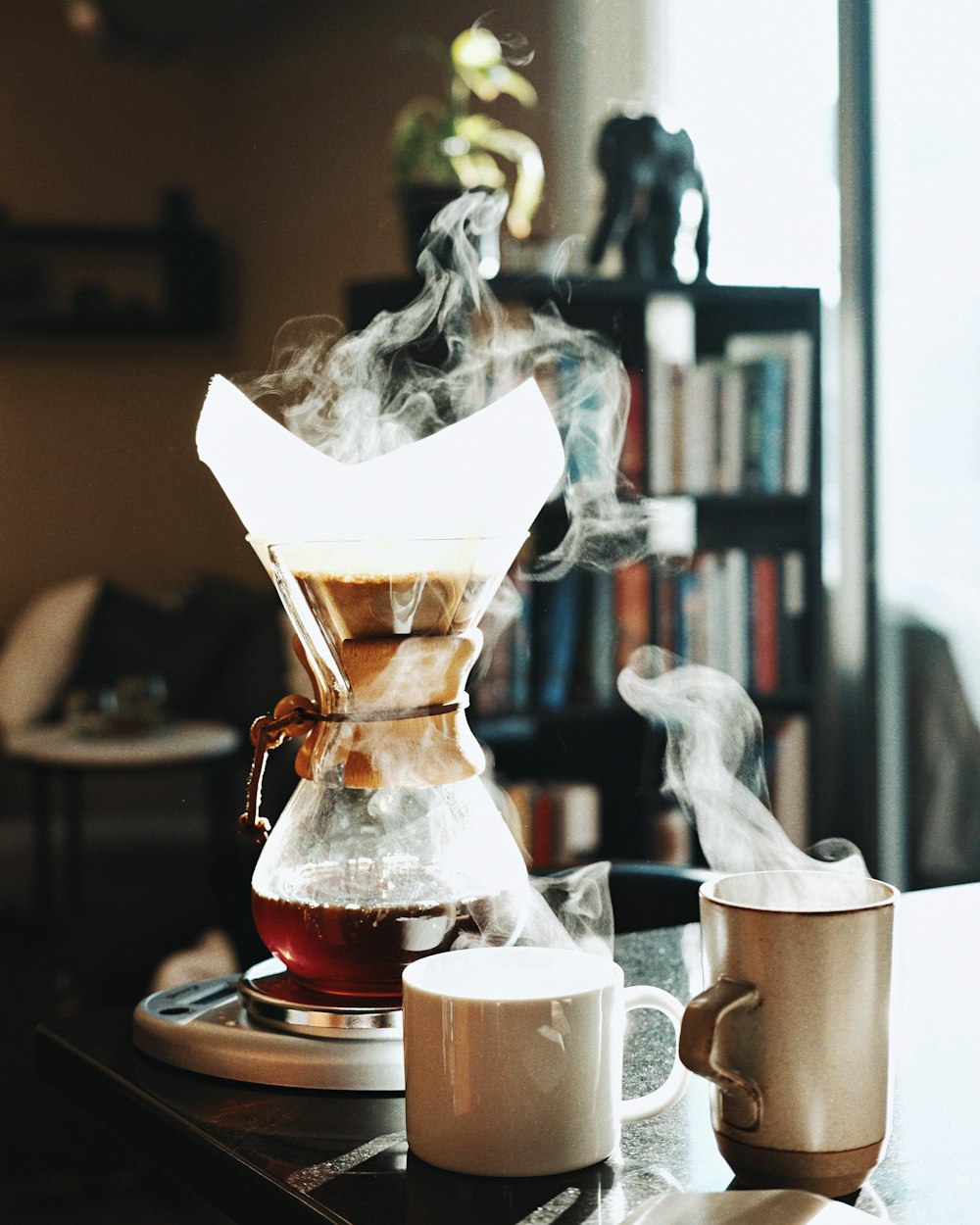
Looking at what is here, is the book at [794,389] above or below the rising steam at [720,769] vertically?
above

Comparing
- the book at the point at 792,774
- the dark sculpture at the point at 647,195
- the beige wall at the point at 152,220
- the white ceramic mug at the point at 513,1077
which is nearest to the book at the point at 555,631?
the book at the point at 792,774

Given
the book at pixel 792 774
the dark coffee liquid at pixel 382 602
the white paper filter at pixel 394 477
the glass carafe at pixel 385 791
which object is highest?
the white paper filter at pixel 394 477

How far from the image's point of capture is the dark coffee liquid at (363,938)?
0.74 meters

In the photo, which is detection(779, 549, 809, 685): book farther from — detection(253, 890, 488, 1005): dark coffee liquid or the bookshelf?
detection(253, 890, 488, 1005): dark coffee liquid

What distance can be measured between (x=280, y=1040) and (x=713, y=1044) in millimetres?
235

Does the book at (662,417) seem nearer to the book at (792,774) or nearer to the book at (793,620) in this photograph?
the book at (793,620)

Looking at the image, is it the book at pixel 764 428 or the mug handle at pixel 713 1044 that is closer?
the mug handle at pixel 713 1044

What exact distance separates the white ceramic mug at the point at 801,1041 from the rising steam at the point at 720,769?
139 mm

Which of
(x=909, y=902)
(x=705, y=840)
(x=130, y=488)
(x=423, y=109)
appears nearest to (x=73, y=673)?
(x=130, y=488)

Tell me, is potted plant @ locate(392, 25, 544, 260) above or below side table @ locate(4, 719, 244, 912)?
above

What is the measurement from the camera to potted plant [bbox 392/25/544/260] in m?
3.03

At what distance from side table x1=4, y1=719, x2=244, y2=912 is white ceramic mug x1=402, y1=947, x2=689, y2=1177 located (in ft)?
8.31

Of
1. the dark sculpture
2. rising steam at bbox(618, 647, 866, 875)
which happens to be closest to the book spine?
the dark sculpture

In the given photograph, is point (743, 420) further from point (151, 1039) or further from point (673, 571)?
point (151, 1039)
